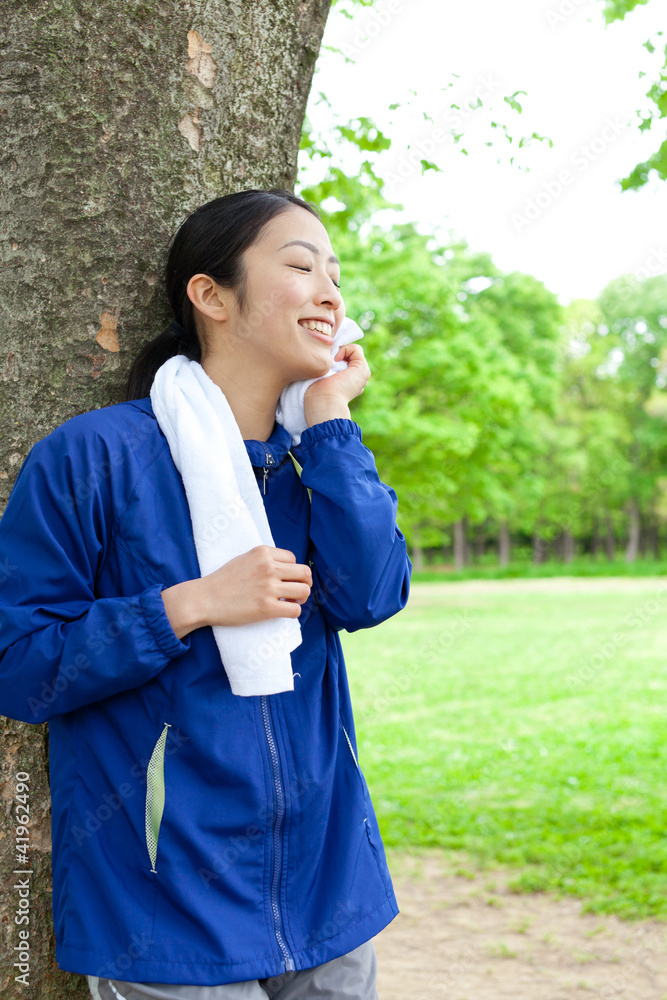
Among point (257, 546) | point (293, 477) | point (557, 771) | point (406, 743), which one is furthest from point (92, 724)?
point (406, 743)

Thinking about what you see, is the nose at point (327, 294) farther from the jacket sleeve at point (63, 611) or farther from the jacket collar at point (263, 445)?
the jacket sleeve at point (63, 611)

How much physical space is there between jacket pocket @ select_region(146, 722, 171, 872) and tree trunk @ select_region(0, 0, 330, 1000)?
57 centimetres

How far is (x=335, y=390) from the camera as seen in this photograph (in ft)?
6.55

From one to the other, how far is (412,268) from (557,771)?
12.3 metres

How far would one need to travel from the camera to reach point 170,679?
5.48ft

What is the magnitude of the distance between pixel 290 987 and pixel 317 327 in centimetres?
137

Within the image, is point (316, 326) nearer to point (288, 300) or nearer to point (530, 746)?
point (288, 300)

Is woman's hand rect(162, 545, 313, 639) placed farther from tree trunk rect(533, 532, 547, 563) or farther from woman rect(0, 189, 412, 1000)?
tree trunk rect(533, 532, 547, 563)

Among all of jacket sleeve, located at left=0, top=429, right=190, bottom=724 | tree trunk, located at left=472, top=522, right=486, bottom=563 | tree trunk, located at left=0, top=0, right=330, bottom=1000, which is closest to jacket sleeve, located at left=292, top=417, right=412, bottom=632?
jacket sleeve, located at left=0, top=429, right=190, bottom=724

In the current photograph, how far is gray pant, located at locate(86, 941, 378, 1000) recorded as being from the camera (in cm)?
155

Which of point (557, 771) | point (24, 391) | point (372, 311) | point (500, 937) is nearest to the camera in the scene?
point (24, 391)

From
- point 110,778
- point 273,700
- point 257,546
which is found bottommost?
point 110,778

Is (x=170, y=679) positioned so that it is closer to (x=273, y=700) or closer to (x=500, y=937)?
(x=273, y=700)

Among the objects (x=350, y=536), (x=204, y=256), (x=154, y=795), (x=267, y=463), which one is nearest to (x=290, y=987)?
(x=154, y=795)
